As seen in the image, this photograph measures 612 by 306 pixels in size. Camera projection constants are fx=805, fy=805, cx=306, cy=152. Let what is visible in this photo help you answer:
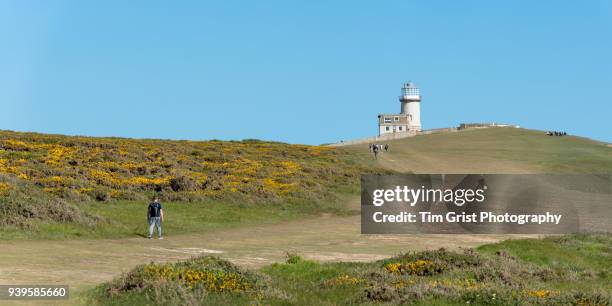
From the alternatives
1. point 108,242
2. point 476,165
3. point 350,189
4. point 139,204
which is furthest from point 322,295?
point 476,165

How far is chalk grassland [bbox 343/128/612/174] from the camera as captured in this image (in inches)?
3036

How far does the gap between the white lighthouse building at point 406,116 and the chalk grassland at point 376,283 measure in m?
152

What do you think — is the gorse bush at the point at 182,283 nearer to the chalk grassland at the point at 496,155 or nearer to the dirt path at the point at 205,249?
the dirt path at the point at 205,249

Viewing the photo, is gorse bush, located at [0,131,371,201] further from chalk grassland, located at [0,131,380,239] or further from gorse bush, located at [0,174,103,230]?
gorse bush, located at [0,174,103,230]

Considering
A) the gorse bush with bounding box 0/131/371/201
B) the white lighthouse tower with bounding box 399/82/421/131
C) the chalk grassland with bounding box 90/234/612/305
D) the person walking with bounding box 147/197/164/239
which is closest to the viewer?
the chalk grassland with bounding box 90/234/612/305

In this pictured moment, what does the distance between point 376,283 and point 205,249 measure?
1189 centimetres

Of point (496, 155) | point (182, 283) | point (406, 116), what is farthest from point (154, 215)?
point (406, 116)

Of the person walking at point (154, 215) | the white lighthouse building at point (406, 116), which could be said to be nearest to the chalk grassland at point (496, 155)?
the person walking at point (154, 215)

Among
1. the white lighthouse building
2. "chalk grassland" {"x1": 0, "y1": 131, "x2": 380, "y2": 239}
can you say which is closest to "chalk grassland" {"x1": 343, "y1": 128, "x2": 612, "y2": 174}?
"chalk grassland" {"x1": 0, "y1": 131, "x2": 380, "y2": 239}

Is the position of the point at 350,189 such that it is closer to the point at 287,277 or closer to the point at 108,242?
the point at 108,242

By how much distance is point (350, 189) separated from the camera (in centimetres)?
5641

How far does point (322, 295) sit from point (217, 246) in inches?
503

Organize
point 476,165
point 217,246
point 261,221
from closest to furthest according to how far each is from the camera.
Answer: point 217,246
point 261,221
point 476,165

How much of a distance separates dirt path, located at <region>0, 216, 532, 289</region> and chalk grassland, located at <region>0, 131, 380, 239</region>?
2635mm
